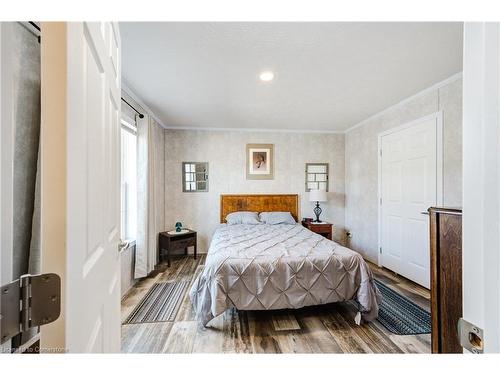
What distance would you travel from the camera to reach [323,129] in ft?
15.0

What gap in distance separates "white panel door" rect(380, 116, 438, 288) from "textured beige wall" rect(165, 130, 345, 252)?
1190 millimetres

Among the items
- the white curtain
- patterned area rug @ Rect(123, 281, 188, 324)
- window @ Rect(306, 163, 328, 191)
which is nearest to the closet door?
patterned area rug @ Rect(123, 281, 188, 324)

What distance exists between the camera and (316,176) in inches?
186

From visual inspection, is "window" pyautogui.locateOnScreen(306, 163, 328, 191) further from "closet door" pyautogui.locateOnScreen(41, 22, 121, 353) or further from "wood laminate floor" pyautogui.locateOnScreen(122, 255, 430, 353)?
"closet door" pyautogui.locateOnScreen(41, 22, 121, 353)

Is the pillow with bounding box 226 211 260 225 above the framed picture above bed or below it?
below

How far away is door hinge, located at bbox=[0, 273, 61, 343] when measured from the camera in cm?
41

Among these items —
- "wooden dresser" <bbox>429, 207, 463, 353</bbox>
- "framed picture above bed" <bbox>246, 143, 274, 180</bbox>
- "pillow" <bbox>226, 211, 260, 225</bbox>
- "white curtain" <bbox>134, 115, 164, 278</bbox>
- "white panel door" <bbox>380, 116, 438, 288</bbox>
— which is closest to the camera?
"wooden dresser" <bbox>429, 207, 463, 353</bbox>

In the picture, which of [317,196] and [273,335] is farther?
[317,196]

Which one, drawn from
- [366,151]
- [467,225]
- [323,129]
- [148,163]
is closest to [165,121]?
[148,163]

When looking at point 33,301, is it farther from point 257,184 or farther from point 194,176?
point 257,184

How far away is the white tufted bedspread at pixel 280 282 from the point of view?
202cm

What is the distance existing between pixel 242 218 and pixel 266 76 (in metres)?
2.50

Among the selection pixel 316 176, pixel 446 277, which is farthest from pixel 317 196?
pixel 446 277

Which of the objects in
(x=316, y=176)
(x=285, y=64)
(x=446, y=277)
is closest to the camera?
(x=446, y=277)
